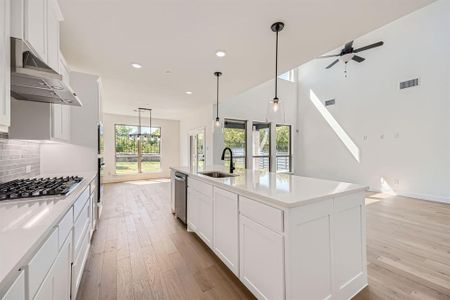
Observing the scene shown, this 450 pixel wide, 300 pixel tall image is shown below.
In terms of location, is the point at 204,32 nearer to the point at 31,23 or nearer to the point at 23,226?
→ the point at 31,23

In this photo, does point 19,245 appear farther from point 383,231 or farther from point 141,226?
point 383,231

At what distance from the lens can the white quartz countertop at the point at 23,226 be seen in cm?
67

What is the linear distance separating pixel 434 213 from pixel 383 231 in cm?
164

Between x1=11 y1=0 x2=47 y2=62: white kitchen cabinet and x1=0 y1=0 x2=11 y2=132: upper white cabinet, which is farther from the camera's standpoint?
x1=11 y1=0 x2=47 y2=62: white kitchen cabinet

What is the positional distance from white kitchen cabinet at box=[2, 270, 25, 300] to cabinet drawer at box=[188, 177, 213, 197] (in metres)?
1.66

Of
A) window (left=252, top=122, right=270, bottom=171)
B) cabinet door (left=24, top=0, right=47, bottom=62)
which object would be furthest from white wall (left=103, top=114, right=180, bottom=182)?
cabinet door (left=24, top=0, right=47, bottom=62)

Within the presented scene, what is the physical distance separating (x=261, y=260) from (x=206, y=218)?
3.47 feet

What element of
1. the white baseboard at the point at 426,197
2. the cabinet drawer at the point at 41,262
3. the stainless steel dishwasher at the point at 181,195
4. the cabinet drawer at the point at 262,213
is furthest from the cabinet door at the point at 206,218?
the white baseboard at the point at 426,197

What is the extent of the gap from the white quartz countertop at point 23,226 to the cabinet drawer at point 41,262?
0.20 ft

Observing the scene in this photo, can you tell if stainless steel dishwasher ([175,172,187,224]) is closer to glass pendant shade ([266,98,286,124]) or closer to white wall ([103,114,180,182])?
glass pendant shade ([266,98,286,124])

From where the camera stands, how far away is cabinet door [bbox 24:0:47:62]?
1.26 m

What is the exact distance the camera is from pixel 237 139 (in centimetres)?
649

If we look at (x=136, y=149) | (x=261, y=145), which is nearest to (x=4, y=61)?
(x=261, y=145)

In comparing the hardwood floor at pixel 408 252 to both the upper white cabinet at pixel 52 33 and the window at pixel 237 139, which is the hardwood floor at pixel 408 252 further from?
the window at pixel 237 139
